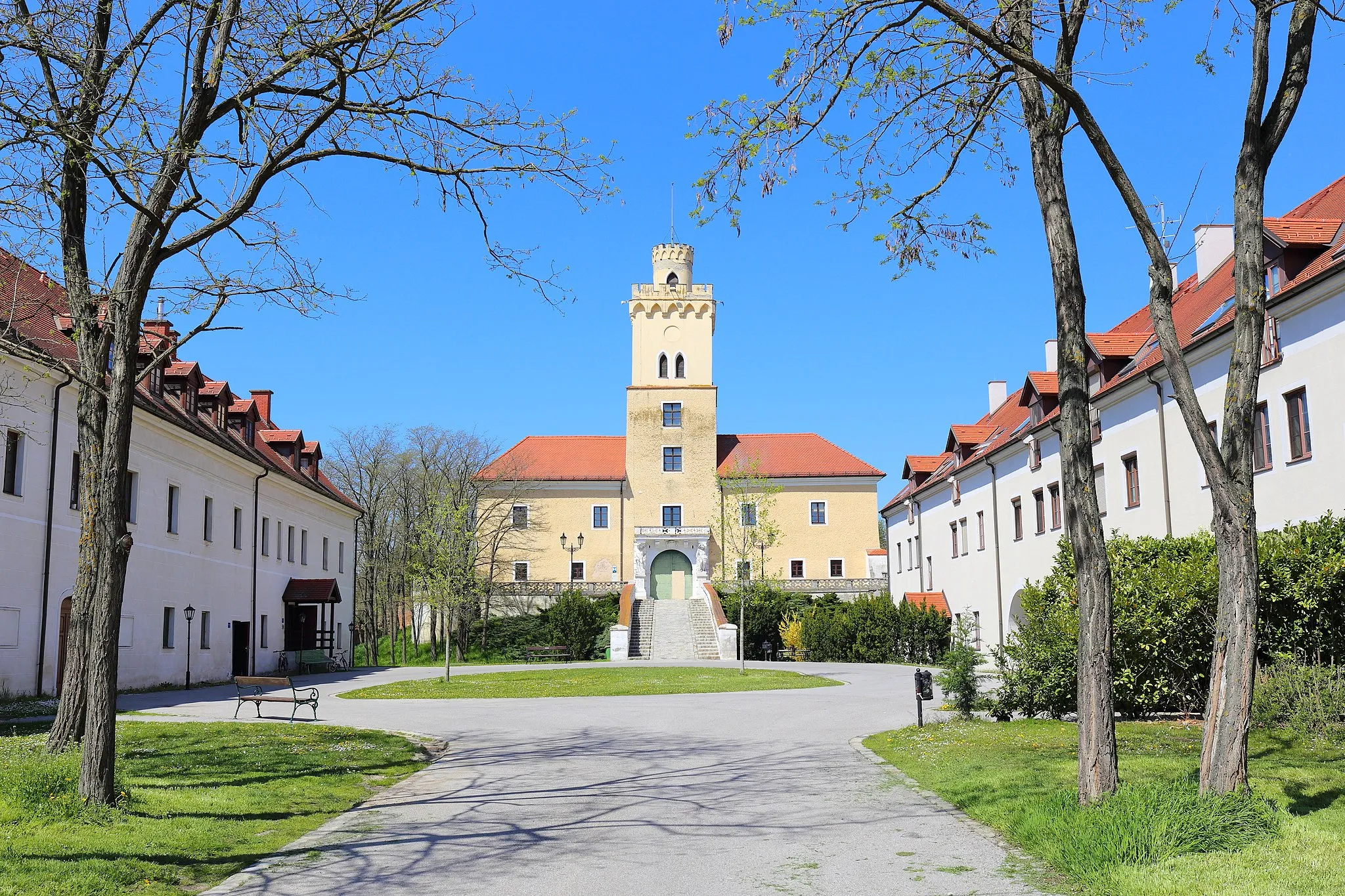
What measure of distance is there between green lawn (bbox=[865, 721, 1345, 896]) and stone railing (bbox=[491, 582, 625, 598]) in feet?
139

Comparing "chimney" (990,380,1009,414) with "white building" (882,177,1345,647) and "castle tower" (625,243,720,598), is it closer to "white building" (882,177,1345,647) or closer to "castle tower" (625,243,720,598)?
"white building" (882,177,1345,647)

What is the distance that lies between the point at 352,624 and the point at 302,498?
25.2 ft

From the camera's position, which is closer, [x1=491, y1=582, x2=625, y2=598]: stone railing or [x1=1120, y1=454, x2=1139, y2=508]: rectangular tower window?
[x1=1120, y1=454, x2=1139, y2=508]: rectangular tower window

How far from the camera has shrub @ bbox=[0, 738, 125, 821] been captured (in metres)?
8.24

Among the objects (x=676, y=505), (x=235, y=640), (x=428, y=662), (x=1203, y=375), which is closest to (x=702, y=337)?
(x=676, y=505)

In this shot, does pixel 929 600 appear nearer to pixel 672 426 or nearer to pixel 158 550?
pixel 672 426

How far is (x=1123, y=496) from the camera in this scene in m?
26.6

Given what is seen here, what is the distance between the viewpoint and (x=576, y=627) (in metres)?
47.5

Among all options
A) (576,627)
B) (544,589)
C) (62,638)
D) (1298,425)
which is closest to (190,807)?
(62,638)

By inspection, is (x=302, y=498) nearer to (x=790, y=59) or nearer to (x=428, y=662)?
(x=428, y=662)

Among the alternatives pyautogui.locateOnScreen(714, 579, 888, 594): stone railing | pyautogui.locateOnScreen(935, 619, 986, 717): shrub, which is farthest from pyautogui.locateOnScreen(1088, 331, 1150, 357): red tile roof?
pyautogui.locateOnScreen(714, 579, 888, 594): stone railing

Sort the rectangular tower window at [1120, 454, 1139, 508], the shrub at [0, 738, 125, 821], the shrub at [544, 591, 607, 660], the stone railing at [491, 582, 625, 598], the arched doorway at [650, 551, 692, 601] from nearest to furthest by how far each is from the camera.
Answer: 1. the shrub at [0, 738, 125, 821]
2. the rectangular tower window at [1120, 454, 1139, 508]
3. the shrub at [544, 591, 607, 660]
4. the stone railing at [491, 582, 625, 598]
5. the arched doorway at [650, 551, 692, 601]

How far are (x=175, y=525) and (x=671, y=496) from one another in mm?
34205

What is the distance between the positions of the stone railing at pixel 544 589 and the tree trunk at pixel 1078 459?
49.2 meters
